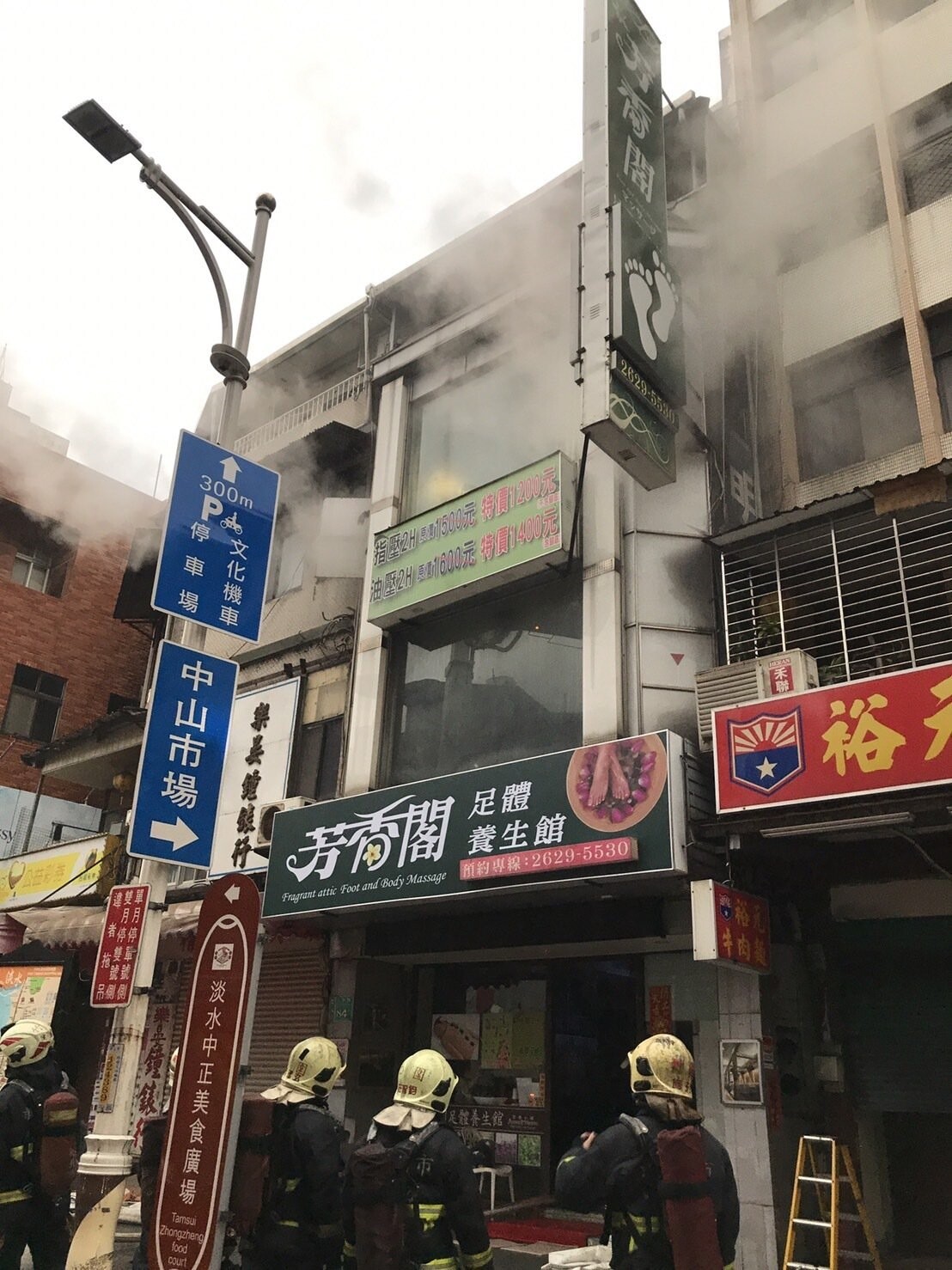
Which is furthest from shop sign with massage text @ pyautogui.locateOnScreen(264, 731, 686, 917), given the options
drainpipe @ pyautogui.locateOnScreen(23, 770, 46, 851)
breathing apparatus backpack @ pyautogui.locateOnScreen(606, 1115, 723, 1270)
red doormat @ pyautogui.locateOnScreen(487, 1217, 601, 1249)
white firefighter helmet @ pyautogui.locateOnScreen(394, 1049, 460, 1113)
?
drainpipe @ pyautogui.locateOnScreen(23, 770, 46, 851)

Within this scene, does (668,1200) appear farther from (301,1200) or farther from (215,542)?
(215,542)

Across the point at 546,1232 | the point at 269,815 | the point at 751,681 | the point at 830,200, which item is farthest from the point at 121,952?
the point at 830,200

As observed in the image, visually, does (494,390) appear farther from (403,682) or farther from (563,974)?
(563,974)

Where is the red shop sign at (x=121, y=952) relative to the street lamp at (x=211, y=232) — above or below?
below

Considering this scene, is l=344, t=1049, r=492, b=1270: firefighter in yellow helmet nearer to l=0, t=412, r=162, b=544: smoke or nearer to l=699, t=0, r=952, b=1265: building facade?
l=699, t=0, r=952, b=1265: building facade

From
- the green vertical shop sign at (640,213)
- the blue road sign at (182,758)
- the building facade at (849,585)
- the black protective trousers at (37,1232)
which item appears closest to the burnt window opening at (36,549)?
the blue road sign at (182,758)

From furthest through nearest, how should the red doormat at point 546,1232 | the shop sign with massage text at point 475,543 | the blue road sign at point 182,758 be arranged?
the shop sign with massage text at point 475,543 < the red doormat at point 546,1232 < the blue road sign at point 182,758

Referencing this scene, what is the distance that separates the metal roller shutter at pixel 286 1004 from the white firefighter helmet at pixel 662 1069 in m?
8.32

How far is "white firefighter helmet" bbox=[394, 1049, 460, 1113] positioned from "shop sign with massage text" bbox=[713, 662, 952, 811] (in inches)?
151

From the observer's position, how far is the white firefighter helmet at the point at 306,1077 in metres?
5.53

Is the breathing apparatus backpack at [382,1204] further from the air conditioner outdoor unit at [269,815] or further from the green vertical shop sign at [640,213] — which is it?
the air conditioner outdoor unit at [269,815]

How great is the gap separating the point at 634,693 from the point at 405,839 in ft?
9.63

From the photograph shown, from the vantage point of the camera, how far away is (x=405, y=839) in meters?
10.4

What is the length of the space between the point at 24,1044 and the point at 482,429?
9449mm
